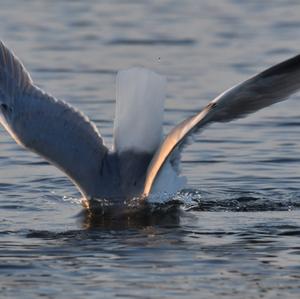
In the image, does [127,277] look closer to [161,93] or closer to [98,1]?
[161,93]

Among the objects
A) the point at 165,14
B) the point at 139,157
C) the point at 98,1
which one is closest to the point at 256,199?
the point at 139,157

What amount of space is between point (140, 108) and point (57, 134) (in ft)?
→ 2.31

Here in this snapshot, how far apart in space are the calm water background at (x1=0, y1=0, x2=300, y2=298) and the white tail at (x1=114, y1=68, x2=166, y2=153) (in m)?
0.62

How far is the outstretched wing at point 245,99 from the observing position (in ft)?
32.4

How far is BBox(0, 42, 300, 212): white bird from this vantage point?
10.2m

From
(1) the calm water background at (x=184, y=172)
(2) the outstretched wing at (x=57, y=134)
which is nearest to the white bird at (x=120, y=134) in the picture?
(2) the outstretched wing at (x=57, y=134)

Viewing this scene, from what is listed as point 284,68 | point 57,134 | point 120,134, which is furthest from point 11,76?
point 284,68

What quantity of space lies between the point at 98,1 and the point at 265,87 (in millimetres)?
12033

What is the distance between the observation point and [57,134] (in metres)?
10.9

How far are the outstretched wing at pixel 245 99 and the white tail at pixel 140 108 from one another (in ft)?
1.22

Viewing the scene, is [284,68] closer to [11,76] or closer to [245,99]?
[245,99]

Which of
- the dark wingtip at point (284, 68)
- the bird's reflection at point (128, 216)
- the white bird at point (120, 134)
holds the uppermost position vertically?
the dark wingtip at point (284, 68)

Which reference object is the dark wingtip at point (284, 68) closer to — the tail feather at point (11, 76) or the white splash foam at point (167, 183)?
the white splash foam at point (167, 183)

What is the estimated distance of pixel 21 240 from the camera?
9.89 m
